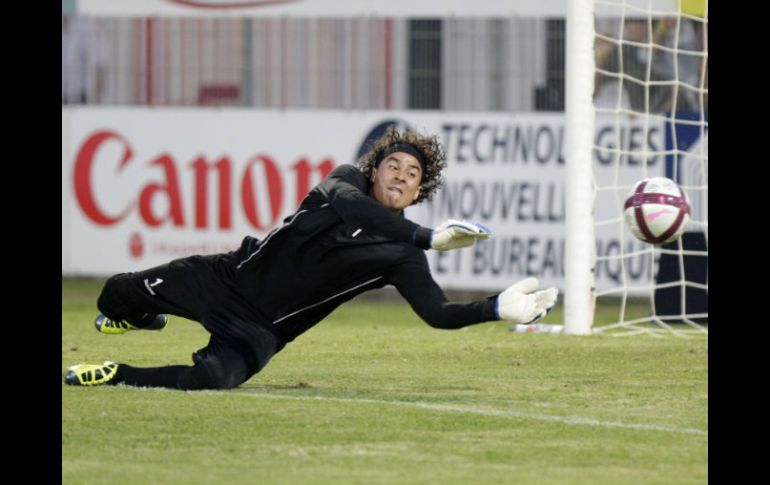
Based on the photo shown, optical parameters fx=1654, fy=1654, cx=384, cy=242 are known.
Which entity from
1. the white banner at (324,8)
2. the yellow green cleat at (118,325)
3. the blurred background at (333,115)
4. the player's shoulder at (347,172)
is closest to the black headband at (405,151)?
the player's shoulder at (347,172)

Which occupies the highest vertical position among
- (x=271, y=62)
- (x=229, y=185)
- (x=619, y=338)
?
(x=271, y=62)

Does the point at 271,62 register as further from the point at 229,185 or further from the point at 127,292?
the point at 127,292

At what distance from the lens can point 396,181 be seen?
9.62m

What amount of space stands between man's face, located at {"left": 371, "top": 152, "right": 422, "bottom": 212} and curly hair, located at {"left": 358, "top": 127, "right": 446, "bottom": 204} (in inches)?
3.8

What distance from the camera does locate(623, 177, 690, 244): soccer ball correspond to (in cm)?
1182

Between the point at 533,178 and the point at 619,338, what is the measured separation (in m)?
3.88

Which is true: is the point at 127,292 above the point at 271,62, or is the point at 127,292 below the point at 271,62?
below

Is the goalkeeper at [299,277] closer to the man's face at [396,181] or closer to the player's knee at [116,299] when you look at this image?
the man's face at [396,181]

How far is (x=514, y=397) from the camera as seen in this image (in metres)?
9.84

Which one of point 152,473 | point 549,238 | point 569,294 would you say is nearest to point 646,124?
point 549,238

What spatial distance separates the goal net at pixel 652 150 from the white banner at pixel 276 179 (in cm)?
4

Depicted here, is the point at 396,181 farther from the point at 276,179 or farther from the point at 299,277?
the point at 276,179

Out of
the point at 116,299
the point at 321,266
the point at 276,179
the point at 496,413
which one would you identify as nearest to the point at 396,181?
the point at 321,266

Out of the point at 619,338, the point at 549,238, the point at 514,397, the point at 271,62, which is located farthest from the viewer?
the point at 271,62
